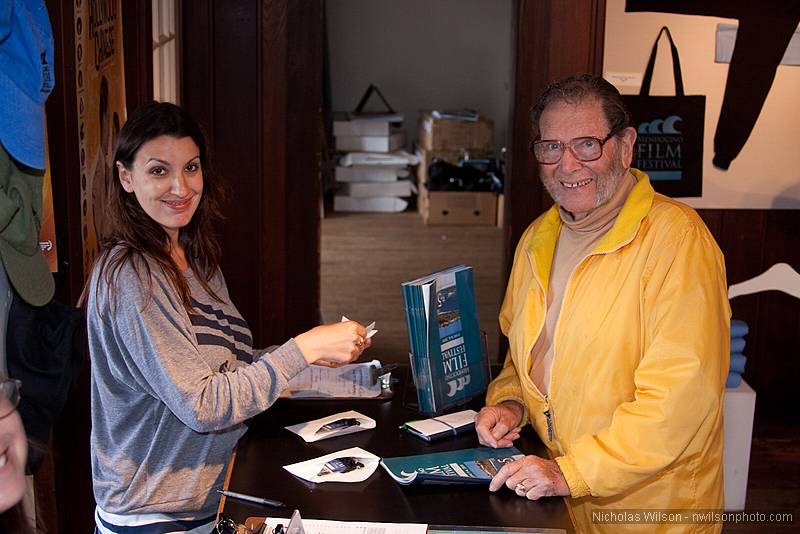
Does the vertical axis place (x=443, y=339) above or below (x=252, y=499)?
above

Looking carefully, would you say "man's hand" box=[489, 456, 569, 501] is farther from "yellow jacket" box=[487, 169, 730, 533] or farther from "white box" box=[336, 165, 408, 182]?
"white box" box=[336, 165, 408, 182]

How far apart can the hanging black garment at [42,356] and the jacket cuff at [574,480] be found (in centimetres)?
109

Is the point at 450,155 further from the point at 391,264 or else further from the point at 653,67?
the point at 653,67

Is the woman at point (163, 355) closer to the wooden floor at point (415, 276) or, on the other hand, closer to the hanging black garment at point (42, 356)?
the hanging black garment at point (42, 356)

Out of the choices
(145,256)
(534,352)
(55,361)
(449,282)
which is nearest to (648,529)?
(534,352)

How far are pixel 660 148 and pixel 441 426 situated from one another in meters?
2.70

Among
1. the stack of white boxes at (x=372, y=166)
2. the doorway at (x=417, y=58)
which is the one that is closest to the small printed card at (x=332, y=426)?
the doorway at (x=417, y=58)

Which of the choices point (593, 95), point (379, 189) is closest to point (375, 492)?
point (593, 95)

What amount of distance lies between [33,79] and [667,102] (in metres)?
3.16

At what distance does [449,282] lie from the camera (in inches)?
89.1

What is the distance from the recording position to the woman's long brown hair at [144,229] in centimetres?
199

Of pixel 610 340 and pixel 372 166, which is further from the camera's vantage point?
pixel 372 166

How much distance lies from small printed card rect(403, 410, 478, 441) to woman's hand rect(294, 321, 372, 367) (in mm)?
223

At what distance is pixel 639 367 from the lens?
6.44ft
